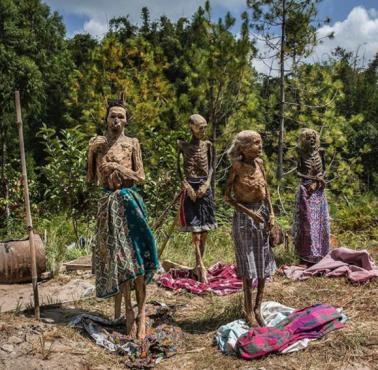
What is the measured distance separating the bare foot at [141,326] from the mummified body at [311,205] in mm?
2914

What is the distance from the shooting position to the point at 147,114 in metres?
9.94

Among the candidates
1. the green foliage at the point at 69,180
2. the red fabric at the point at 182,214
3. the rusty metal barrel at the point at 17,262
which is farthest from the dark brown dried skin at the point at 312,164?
the green foliage at the point at 69,180

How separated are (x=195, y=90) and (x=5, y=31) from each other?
3671mm

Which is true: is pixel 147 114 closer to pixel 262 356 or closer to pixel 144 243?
pixel 144 243

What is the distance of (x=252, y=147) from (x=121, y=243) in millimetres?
1294

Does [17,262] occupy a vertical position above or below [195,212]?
below

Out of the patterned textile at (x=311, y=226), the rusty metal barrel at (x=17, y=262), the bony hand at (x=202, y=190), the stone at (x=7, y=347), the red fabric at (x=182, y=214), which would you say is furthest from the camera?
the patterned textile at (x=311, y=226)

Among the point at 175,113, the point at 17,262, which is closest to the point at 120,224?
the point at 17,262

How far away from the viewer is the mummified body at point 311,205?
6270mm

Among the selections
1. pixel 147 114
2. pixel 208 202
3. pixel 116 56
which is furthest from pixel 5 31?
pixel 208 202

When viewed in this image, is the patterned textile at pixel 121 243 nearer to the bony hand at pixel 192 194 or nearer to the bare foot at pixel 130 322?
the bare foot at pixel 130 322

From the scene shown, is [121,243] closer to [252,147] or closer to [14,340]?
[14,340]

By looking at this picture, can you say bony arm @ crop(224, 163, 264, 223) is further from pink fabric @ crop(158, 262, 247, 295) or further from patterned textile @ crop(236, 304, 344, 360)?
pink fabric @ crop(158, 262, 247, 295)

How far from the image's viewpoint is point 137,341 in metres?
3.92
